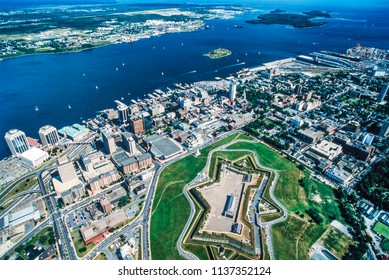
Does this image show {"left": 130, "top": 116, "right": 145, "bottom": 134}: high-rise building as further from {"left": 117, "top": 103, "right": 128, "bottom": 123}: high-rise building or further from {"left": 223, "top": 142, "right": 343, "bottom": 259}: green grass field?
{"left": 223, "top": 142, "right": 343, "bottom": 259}: green grass field

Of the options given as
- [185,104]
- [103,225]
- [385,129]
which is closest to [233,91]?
[185,104]

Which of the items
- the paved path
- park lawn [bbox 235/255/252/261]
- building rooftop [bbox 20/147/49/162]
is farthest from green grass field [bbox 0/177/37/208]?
park lawn [bbox 235/255/252/261]

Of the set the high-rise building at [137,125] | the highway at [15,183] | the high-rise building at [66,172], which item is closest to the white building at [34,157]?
the highway at [15,183]

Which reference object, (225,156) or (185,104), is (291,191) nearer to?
(225,156)

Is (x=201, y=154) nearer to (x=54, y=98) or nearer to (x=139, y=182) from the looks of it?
(x=139, y=182)

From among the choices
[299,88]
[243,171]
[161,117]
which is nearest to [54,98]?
[161,117]

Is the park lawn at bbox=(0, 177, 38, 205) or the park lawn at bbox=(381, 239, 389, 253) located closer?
the park lawn at bbox=(381, 239, 389, 253)
